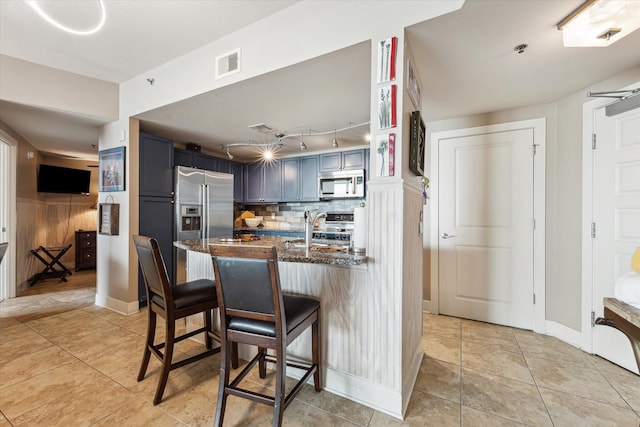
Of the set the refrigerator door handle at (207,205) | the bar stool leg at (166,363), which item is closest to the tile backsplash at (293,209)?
the refrigerator door handle at (207,205)

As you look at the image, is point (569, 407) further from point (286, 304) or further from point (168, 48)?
point (168, 48)

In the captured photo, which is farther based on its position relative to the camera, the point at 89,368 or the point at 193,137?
the point at 193,137

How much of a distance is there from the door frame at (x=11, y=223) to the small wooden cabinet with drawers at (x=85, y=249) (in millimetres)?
1623

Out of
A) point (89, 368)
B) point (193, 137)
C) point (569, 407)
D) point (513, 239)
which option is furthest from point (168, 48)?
point (569, 407)

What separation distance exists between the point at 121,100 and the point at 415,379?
417 cm

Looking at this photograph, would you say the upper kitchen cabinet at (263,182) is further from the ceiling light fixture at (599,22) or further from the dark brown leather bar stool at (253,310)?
the ceiling light fixture at (599,22)

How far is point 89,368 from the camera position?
2047 mm

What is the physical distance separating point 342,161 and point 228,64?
244 centimetres

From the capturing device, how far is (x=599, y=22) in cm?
147

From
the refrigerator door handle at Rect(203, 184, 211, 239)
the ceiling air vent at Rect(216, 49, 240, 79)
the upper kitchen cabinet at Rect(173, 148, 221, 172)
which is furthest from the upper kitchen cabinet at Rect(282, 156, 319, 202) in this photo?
the ceiling air vent at Rect(216, 49, 240, 79)

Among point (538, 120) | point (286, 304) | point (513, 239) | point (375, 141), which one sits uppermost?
point (538, 120)

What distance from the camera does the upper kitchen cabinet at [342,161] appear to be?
428 cm

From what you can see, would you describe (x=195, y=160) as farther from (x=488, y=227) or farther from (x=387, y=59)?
(x=488, y=227)

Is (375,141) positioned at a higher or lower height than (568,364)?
higher
